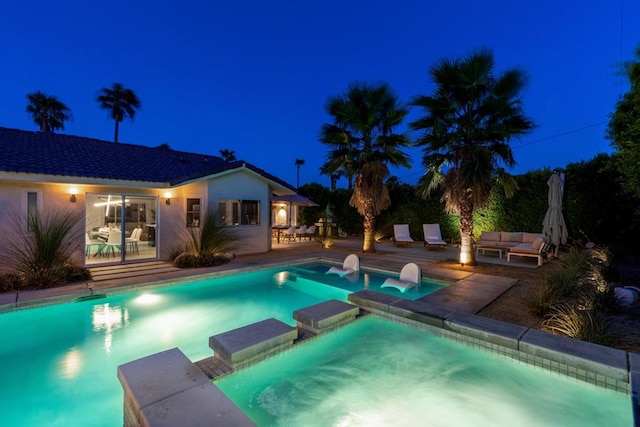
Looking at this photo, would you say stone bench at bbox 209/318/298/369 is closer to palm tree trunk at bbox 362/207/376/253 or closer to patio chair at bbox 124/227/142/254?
palm tree trunk at bbox 362/207/376/253

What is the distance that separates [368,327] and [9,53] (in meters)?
78.2

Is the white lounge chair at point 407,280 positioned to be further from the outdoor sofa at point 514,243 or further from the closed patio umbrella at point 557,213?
the closed patio umbrella at point 557,213

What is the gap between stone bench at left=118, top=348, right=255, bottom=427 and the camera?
Result: 271cm

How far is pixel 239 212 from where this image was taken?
12.8m

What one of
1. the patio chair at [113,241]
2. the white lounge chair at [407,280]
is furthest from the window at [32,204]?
the white lounge chair at [407,280]

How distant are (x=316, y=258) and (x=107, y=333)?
7.17 m

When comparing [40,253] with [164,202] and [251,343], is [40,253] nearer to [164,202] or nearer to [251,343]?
[164,202]

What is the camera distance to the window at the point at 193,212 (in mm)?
11750

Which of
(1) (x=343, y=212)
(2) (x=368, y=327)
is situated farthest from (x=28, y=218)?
(1) (x=343, y=212)

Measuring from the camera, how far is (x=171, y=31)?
4000cm

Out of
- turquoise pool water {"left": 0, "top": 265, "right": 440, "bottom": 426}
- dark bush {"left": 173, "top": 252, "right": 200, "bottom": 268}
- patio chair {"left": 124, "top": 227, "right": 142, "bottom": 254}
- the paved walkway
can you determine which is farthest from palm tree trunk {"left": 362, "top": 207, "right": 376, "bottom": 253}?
patio chair {"left": 124, "top": 227, "right": 142, "bottom": 254}

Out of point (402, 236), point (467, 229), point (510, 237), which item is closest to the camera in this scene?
point (467, 229)

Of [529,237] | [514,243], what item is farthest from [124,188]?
[529,237]

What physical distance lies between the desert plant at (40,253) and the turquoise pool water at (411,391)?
6.47 metres
